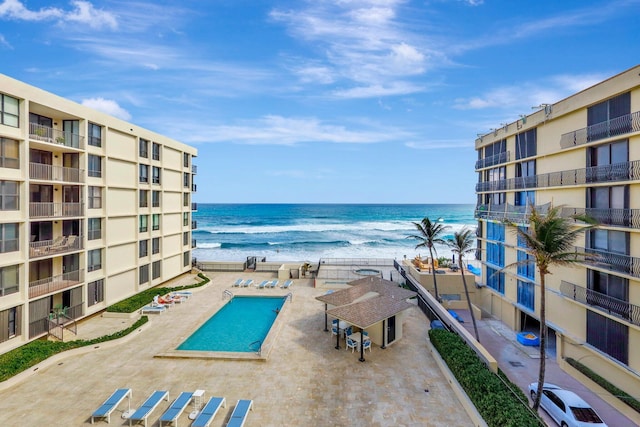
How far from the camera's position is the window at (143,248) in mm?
25728

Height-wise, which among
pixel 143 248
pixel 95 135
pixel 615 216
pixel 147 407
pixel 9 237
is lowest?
pixel 147 407

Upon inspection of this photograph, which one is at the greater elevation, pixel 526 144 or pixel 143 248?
pixel 526 144

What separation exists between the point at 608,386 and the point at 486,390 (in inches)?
341

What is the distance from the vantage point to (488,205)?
27844 millimetres

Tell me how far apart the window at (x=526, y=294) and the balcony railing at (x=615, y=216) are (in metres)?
6.97

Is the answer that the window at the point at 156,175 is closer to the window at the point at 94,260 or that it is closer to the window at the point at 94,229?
the window at the point at 94,229

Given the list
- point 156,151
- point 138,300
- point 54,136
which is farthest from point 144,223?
point 54,136

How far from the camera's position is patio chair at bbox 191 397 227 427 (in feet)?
34.2

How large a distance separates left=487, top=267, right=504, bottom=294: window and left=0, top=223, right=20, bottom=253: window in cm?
2968

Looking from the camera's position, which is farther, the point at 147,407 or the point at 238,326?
the point at 238,326

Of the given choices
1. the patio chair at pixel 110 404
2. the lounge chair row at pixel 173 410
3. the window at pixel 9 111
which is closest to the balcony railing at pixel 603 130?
the lounge chair row at pixel 173 410

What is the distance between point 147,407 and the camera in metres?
11.1

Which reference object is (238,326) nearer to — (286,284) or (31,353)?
(286,284)

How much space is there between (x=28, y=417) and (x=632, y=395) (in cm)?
2337
